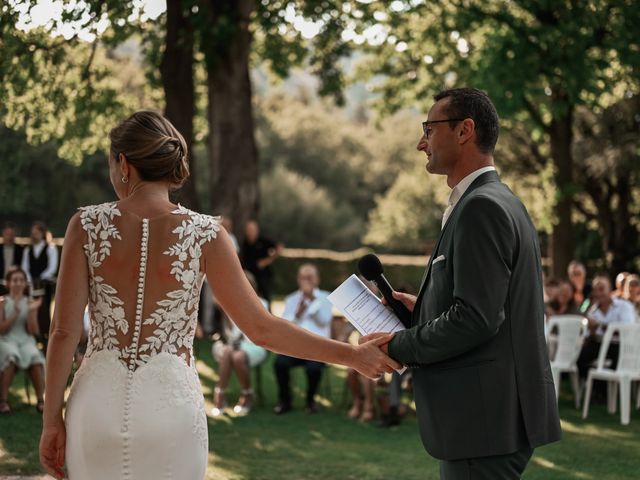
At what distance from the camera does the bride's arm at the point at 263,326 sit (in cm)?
360

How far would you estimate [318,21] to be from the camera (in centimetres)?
1923

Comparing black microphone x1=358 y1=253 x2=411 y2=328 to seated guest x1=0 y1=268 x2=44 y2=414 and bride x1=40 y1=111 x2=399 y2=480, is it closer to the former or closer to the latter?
bride x1=40 y1=111 x2=399 y2=480

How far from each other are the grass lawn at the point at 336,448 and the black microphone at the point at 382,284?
441 centimetres

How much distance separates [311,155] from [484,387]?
6470 cm

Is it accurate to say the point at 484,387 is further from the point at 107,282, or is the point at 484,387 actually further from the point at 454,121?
the point at 107,282

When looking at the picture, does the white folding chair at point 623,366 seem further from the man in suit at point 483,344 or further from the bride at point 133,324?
the bride at point 133,324

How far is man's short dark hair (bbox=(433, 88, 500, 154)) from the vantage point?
3809mm

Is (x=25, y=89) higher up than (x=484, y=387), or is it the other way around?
(x=25, y=89)

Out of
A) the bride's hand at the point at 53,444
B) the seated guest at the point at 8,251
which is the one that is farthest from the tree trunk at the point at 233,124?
the bride's hand at the point at 53,444

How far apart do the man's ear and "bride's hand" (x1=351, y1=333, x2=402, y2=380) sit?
2.57 ft

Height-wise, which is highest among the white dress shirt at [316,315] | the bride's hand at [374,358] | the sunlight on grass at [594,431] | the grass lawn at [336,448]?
the bride's hand at [374,358]

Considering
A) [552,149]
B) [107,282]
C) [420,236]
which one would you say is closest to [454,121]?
[107,282]

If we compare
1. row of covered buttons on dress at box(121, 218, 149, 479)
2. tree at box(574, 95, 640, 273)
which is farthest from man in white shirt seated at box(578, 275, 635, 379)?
tree at box(574, 95, 640, 273)

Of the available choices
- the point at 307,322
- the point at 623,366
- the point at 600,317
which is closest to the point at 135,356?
the point at 307,322
